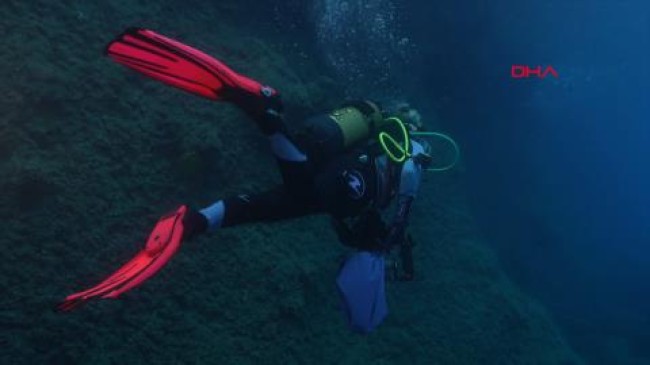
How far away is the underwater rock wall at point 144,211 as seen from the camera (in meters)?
3.31

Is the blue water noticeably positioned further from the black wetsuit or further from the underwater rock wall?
the black wetsuit

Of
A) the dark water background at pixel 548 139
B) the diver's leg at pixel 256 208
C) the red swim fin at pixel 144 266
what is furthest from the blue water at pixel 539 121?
the red swim fin at pixel 144 266

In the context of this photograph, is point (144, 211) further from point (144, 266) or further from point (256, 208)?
point (144, 266)

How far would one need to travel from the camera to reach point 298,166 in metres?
2.64

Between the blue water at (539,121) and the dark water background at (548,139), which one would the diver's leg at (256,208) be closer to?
the blue water at (539,121)

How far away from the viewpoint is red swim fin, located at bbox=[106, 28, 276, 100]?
2227 millimetres

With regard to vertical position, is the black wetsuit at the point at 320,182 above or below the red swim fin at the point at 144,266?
above

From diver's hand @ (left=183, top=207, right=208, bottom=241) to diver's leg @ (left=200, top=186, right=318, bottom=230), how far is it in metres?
0.04

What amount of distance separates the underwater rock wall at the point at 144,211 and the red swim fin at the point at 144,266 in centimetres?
126

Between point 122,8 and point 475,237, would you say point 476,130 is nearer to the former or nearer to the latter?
point 475,237

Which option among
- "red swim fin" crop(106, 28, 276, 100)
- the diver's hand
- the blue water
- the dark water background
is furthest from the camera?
the dark water background

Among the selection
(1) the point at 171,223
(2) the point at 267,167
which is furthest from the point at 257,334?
(1) the point at 171,223

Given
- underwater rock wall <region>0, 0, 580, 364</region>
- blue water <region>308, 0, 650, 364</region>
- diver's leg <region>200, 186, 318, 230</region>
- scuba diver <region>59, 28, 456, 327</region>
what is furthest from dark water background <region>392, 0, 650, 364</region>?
diver's leg <region>200, 186, 318, 230</region>

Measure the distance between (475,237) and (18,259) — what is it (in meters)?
7.24
